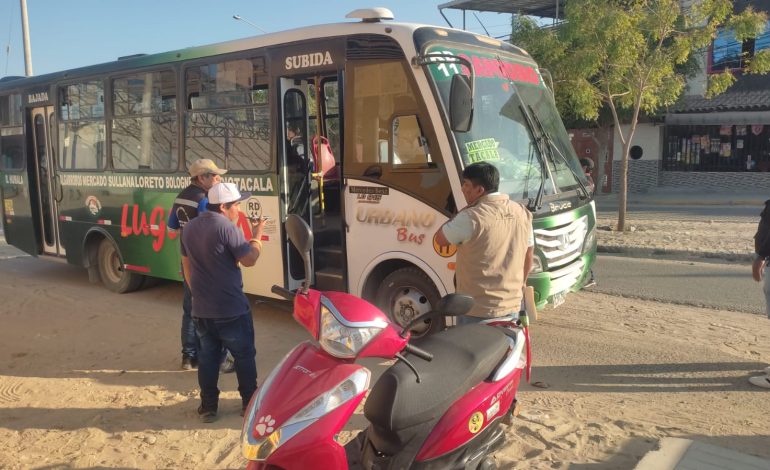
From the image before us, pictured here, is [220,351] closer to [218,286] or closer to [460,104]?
[218,286]

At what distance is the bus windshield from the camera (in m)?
5.14

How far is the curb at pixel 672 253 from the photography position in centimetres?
984

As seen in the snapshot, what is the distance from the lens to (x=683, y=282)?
8203 mm

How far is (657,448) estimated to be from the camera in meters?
3.59

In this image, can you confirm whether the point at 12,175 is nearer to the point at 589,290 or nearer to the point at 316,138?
the point at 316,138

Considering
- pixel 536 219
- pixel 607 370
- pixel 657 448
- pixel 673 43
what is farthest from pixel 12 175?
pixel 673 43

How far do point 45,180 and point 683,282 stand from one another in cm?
950

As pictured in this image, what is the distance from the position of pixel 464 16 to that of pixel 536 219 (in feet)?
67.1

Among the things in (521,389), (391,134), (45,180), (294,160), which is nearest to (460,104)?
(391,134)

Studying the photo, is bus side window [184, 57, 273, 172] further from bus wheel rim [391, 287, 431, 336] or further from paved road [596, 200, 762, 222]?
paved road [596, 200, 762, 222]

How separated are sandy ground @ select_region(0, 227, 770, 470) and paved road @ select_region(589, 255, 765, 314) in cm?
42

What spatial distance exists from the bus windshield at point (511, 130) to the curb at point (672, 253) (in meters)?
5.32

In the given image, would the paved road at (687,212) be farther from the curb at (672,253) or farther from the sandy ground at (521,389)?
the sandy ground at (521,389)

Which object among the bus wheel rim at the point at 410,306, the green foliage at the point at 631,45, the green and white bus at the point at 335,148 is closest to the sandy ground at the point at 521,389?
the bus wheel rim at the point at 410,306
